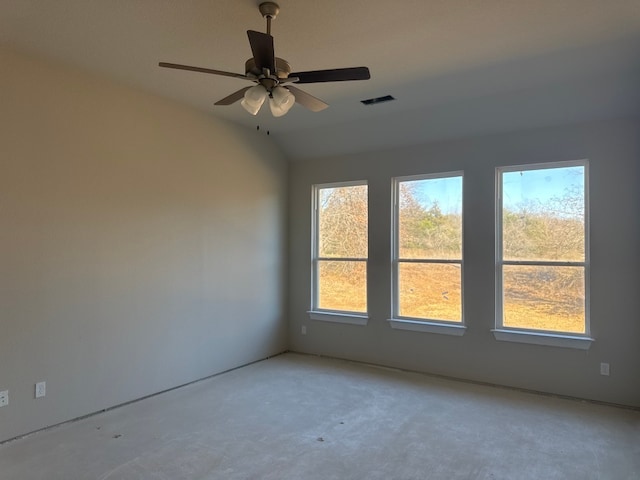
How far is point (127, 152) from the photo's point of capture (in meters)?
3.94

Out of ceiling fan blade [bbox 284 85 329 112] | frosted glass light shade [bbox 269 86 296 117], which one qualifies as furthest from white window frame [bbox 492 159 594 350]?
frosted glass light shade [bbox 269 86 296 117]

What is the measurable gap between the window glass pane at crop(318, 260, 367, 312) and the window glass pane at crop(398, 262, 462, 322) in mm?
503

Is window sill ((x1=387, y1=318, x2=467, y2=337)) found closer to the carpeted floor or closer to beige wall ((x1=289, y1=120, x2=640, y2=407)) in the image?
beige wall ((x1=289, y1=120, x2=640, y2=407))

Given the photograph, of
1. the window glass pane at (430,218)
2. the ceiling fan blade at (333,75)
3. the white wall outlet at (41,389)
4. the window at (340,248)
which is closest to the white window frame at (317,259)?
the window at (340,248)

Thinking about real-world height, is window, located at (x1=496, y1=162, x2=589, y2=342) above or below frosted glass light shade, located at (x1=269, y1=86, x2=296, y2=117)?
below

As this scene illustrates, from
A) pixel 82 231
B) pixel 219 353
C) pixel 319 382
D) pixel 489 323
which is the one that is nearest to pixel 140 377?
pixel 219 353

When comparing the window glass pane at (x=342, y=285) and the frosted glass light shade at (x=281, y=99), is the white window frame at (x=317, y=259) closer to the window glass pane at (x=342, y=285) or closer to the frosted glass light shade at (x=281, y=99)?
the window glass pane at (x=342, y=285)

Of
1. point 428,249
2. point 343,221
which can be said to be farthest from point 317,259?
point 428,249

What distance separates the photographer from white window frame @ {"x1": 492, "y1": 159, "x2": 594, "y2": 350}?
4.11 metres

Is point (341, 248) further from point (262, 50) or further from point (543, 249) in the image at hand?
point (262, 50)

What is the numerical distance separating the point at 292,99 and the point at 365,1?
69 cm

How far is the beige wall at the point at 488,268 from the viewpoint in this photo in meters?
3.94

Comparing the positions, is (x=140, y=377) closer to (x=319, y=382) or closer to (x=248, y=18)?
(x=319, y=382)

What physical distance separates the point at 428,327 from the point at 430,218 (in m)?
1.22
